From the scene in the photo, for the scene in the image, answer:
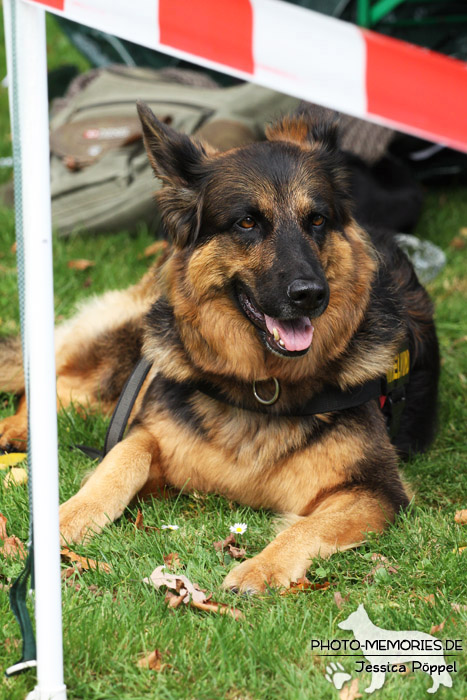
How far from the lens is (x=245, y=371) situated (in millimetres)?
3242

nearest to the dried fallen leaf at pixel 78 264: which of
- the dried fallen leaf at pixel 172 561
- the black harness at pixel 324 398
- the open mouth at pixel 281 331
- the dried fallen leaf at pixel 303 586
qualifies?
the black harness at pixel 324 398

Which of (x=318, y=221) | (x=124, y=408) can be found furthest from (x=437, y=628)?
(x=124, y=408)

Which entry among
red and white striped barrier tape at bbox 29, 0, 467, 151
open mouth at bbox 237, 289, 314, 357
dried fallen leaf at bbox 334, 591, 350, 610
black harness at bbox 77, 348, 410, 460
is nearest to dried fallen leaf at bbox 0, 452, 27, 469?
black harness at bbox 77, 348, 410, 460

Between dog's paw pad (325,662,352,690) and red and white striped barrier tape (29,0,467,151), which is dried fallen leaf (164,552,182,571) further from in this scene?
red and white striped barrier tape (29,0,467,151)

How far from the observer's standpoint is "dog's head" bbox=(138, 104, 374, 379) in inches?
121

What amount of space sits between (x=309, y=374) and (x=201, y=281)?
0.58 metres

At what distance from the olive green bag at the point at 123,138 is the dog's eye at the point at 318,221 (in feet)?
9.99

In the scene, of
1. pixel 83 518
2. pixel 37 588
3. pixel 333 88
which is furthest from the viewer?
pixel 83 518

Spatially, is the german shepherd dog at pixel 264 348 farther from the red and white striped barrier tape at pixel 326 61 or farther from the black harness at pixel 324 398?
the red and white striped barrier tape at pixel 326 61

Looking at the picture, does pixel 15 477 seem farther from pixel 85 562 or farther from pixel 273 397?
pixel 273 397

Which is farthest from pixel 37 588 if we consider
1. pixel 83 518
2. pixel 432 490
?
pixel 432 490

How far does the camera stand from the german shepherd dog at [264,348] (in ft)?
9.98

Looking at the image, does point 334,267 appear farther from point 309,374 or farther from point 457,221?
point 457,221

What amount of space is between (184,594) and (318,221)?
1.52 meters
